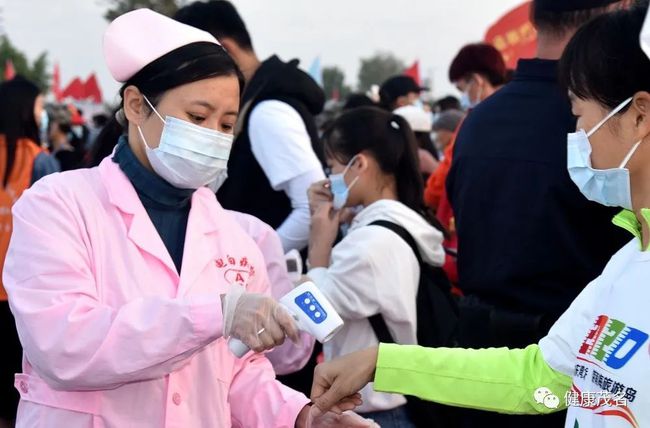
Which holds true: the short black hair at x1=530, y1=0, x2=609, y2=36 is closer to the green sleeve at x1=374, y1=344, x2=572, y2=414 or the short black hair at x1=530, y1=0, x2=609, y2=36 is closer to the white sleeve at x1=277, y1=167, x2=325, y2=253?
the white sleeve at x1=277, y1=167, x2=325, y2=253

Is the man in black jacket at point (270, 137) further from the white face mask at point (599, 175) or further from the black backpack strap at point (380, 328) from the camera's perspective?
the white face mask at point (599, 175)

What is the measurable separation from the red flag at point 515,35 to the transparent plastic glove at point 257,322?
7104 mm

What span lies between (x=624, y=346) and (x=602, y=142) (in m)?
0.56

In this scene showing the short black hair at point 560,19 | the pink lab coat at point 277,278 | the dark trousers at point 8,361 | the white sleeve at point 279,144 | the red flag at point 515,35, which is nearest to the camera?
the pink lab coat at point 277,278

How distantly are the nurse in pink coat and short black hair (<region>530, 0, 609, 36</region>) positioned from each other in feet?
4.10

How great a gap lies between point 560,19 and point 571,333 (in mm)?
1488

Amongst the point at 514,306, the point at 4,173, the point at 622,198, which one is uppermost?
the point at 622,198

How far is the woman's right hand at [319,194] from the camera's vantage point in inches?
152

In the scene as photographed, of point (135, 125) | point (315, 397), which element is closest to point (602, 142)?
point (315, 397)

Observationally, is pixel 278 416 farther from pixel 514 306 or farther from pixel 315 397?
pixel 514 306

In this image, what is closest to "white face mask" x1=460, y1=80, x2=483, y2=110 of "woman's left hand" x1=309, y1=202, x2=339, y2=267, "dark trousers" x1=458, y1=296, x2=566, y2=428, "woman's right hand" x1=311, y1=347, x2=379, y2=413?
"woman's left hand" x1=309, y1=202, x2=339, y2=267

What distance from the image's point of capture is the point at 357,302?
3346 mm

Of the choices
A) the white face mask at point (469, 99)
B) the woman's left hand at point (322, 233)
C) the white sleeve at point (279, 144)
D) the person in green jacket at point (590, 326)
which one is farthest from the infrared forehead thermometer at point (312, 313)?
the white face mask at point (469, 99)

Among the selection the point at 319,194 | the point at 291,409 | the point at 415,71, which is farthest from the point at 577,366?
the point at 415,71
